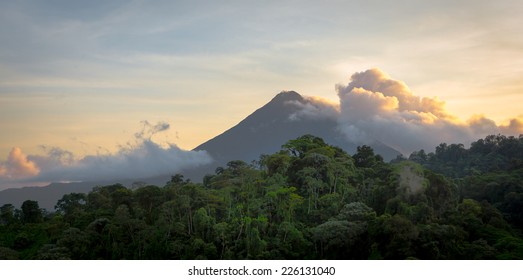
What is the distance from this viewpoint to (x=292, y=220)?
24359 mm

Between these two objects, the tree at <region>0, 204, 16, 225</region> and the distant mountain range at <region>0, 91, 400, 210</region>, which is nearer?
the tree at <region>0, 204, 16, 225</region>

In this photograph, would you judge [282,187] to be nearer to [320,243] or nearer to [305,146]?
[320,243]

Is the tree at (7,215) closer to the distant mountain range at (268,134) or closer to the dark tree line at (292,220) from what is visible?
the dark tree line at (292,220)

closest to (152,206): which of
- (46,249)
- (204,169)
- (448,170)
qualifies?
(46,249)

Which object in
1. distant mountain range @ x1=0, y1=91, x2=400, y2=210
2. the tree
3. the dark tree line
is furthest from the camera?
distant mountain range @ x1=0, y1=91, x2=400, y2=210

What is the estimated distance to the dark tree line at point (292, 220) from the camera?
21.2 metres

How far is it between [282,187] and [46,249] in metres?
10.1

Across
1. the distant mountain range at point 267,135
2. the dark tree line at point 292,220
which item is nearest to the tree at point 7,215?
the dark tree line at point 292,220

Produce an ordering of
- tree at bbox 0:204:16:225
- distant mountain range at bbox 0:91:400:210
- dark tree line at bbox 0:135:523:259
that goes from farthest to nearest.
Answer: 1. distant mountain range at bbox 0:91:400:210
2. tree at bbox 0:204:16:225
3. dark tree line at bbox 0:135:523:259

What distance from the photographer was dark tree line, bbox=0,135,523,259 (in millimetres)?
21250

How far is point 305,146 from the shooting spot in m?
32.7

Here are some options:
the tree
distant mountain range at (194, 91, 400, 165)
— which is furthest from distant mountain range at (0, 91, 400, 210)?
the tree

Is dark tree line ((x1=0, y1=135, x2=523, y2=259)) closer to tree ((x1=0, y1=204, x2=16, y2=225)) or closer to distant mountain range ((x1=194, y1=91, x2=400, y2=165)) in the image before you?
tree ((x1=0, y1=204, x2=16, y2=225))

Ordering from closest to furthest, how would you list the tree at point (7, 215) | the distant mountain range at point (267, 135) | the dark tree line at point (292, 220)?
the dark tree line at point (292, 220) → the tree at point (7, 215) → the distant mountain range at point (267, 135)
